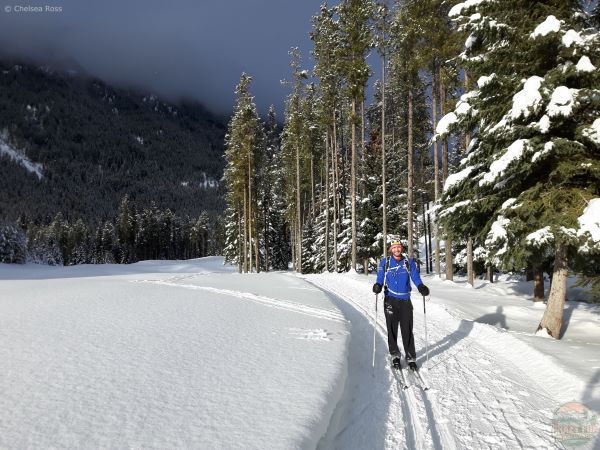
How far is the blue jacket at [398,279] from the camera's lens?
693 centimetres

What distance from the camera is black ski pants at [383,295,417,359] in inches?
263

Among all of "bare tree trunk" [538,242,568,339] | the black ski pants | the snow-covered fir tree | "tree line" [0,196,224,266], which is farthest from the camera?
"tree line" [0,196,224,266]

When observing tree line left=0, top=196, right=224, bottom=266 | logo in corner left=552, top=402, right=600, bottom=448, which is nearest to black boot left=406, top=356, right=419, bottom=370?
logo in corner left=552, top=402, right=600, bottom=448

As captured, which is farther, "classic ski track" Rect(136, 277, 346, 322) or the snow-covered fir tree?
"classic ski track" Rect(136, 277, 346, 322)

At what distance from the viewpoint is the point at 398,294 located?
692 cm

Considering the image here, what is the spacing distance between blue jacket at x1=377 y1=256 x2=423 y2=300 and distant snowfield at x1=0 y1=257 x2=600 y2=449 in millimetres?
1284

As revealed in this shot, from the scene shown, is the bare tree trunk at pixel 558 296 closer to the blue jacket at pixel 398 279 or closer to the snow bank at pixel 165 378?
the blue jacket at pixel 398 279

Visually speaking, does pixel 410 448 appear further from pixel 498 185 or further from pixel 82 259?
pixel 82 259

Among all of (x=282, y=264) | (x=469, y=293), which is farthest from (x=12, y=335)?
(x=282, y=264)

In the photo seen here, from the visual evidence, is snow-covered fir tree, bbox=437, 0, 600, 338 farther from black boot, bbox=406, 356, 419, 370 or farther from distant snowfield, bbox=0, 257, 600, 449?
black boot, bbox=406, 356, 419, 370

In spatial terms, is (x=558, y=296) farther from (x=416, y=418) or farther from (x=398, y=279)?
(x=416, y=418)

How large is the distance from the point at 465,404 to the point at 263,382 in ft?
8.85

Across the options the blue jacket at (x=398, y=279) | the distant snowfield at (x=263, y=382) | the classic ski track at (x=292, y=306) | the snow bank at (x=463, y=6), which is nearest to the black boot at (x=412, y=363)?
the distant snowfield at (x=263, y=382)

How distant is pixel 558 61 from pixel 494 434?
8.78 meters
